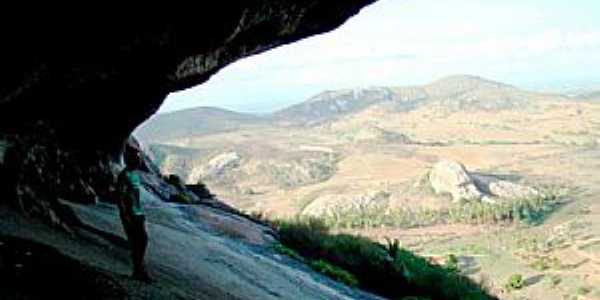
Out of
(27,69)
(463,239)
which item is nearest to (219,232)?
(27,69)

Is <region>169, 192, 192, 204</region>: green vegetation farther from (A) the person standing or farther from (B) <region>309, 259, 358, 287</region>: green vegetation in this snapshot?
(A) the person standing

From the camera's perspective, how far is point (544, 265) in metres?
126

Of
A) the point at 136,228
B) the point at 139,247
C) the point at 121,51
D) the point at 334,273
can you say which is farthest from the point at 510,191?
the point at 136,228

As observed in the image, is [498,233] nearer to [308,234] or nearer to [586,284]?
[586,284]

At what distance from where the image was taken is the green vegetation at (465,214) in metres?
167

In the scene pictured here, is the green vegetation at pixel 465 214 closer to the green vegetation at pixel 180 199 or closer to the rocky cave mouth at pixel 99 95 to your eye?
the green vegetation at pixel 180 199

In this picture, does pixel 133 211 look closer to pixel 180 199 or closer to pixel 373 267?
pixel 373 267

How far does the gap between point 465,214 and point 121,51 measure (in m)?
168

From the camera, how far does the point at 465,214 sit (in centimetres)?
17738

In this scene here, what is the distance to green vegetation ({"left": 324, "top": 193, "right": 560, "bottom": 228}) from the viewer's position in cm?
16725

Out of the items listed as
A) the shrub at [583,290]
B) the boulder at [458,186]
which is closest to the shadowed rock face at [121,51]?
the shrub at [583,290]

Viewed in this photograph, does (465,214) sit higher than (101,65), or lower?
lower

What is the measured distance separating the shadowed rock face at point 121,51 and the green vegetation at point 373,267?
7061 millimetres

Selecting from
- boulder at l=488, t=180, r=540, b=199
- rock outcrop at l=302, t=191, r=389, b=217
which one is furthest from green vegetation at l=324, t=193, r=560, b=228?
boulder at l=488, t=180, r=540, b=199
